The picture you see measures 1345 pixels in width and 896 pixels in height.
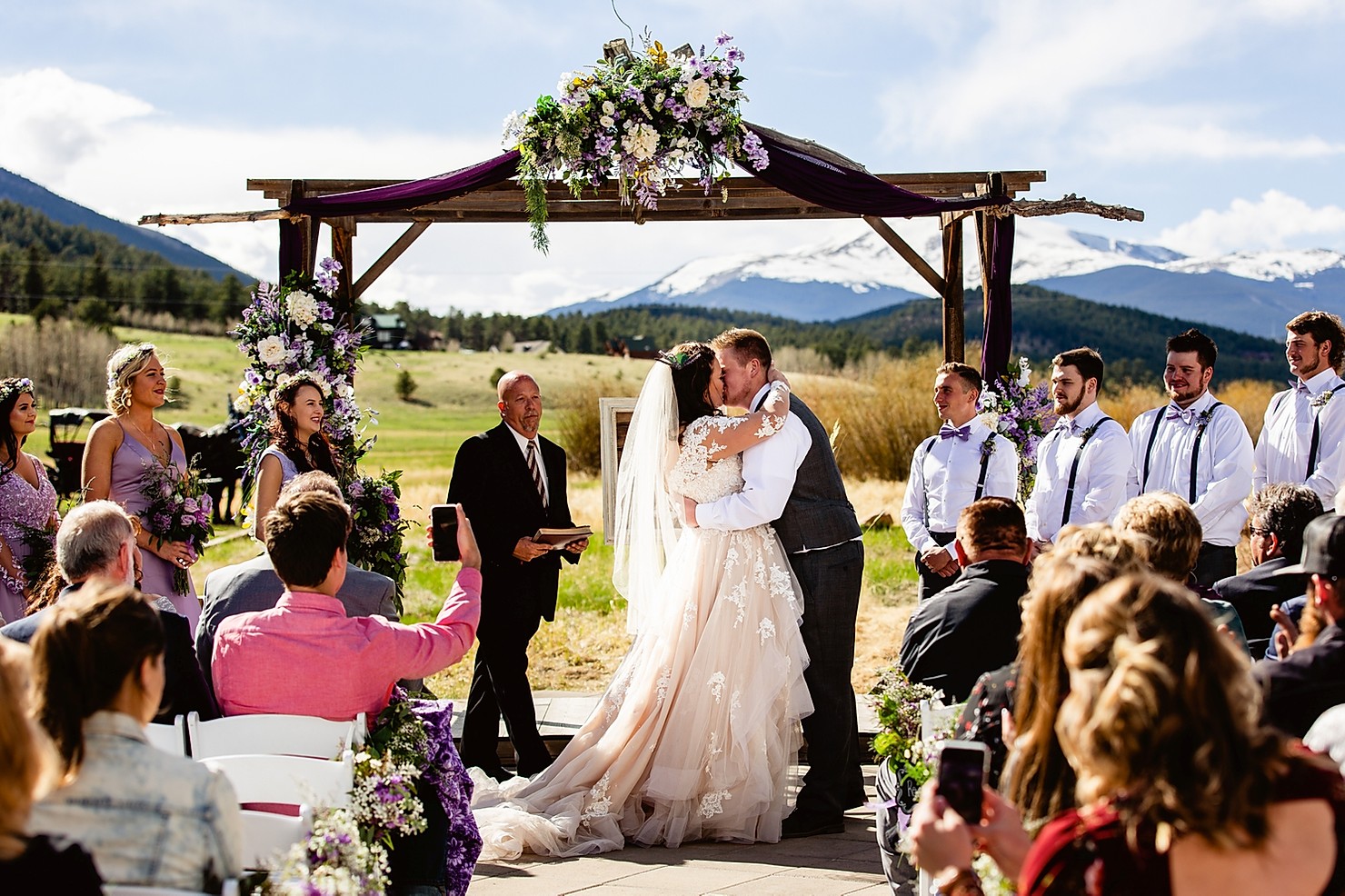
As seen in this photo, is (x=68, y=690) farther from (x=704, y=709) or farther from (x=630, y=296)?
(x=630, y=296)

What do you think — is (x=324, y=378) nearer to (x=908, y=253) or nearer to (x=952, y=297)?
(x=908, y=253)

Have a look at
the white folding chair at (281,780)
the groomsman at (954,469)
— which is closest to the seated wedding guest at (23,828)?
the white folding chair at (281,780)

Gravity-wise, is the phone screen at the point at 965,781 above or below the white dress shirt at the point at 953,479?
below

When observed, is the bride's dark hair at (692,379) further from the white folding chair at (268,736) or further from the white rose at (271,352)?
the white folding chair at (268,736)

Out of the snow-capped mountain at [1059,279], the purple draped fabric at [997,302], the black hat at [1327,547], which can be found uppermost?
the snow-capped mountain at [1059,279]

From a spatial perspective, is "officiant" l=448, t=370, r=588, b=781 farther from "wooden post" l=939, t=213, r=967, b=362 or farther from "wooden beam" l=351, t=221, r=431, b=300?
"wooden post" l=939, t=213, r=967, b=362

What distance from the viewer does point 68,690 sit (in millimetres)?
2213

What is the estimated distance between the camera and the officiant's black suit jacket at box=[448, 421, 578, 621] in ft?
19.9

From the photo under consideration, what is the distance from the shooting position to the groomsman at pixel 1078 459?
19.8ft

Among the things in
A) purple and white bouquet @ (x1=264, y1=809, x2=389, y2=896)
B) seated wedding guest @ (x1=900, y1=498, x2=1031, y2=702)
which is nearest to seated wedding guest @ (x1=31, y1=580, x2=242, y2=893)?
purple and white bouquet @ (x1=264, y1=809, x2=389, y2=896)

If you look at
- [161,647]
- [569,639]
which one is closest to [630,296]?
[569,639]

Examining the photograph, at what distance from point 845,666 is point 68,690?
12.3 ft

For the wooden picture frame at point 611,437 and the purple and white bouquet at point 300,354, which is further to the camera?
the wooden picture frame at point 611,437

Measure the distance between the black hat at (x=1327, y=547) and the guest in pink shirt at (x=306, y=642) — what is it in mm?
2248
